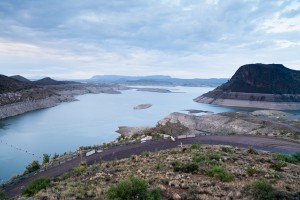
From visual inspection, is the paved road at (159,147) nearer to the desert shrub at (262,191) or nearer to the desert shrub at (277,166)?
the desert shrub at (277,166)

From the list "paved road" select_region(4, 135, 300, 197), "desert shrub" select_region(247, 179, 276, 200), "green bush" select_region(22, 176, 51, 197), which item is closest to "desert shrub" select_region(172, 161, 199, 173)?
"desert shrub" select_region(247, 179, 276, 200)

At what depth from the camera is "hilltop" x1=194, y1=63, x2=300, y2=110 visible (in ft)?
359

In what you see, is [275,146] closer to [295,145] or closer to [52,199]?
[295,145]

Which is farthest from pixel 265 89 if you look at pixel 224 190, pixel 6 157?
pixel 224 190

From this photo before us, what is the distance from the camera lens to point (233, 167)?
1527 centimetres

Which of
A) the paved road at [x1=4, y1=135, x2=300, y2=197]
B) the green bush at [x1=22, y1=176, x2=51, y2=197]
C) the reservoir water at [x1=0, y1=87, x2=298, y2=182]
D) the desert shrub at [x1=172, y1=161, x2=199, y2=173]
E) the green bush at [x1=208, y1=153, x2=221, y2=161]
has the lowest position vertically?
the reservoir water at [x1=0, y1=87, x2=298, y2=182]

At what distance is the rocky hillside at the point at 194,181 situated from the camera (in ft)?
33.5

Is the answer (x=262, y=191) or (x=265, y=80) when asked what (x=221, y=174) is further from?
(x=265, y=80)

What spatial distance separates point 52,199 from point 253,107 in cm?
10570

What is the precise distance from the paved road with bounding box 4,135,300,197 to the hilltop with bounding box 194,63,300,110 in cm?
8002

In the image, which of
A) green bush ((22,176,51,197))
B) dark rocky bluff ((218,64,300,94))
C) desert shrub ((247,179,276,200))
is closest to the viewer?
desert shrub ((247,179,276,200))

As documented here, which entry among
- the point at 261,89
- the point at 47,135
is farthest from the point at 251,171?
the point at 261,89

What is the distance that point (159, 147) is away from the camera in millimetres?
26422

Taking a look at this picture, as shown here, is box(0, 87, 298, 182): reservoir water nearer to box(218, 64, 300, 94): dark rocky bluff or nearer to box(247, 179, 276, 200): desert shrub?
box(247, 179, 276, 200): desert shrub
